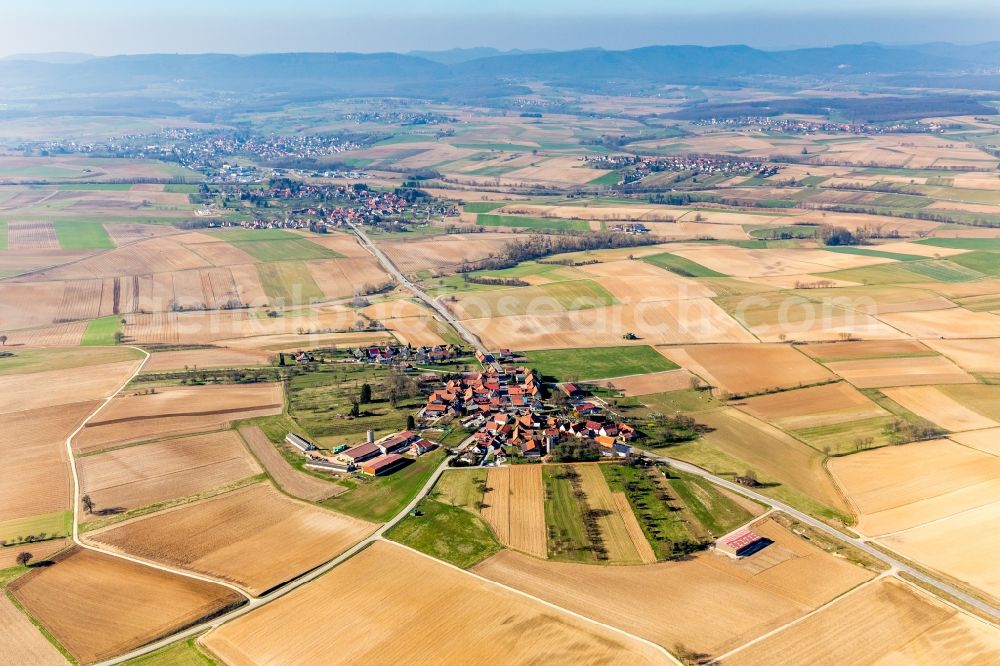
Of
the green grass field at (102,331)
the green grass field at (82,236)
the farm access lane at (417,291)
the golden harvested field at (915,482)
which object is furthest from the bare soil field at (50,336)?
the golden harvested field at (915,482)

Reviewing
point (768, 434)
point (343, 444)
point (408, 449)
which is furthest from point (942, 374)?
point (343, 444)

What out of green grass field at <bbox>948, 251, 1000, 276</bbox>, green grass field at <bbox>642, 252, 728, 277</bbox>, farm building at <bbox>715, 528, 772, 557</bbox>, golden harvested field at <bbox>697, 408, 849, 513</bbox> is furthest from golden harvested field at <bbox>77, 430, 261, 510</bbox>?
green grass field at <bbox>948, 251, 1000, 276</bbox>

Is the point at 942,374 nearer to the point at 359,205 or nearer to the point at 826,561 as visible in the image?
the point at 826,561

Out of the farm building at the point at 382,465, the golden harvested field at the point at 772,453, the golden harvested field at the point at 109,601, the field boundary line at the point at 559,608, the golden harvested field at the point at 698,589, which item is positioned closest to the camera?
the field boundary line at the point at 559,608

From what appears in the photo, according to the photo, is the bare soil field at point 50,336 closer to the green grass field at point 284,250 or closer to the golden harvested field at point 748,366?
the green grass field at point 284,250

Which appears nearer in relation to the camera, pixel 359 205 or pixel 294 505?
pixel 294 505

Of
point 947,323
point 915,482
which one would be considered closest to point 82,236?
point 947,323
